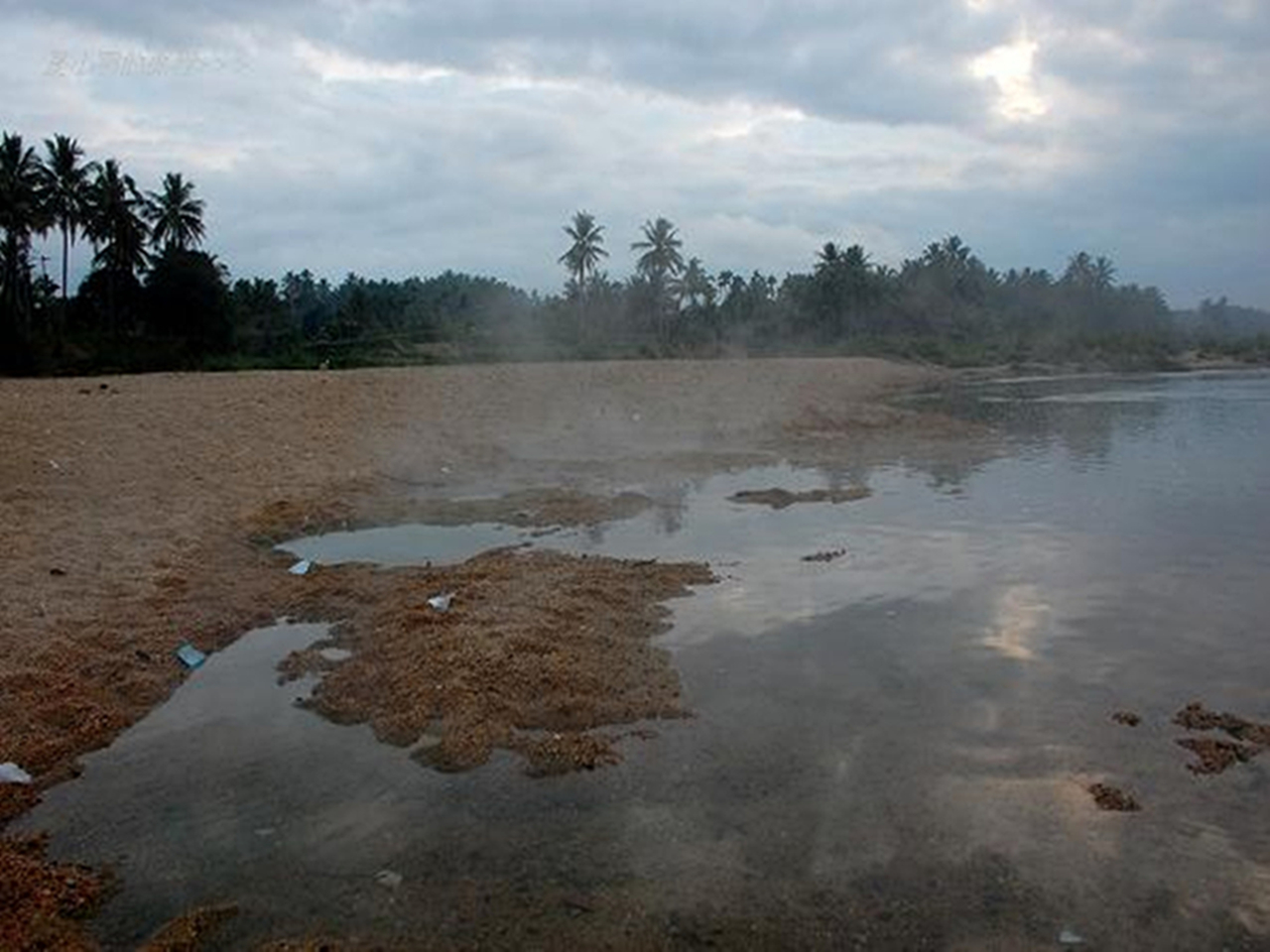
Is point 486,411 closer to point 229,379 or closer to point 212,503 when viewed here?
point 229,379

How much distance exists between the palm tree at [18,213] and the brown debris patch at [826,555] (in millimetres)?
42268

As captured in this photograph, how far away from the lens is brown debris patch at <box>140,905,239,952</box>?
5.29 metres

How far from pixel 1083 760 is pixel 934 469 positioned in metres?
15.2

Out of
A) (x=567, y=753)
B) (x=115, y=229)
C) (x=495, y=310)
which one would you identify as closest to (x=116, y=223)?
(x=115, y=229)

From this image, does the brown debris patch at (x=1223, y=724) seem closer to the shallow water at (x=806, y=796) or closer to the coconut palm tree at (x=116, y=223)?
the shallow water at (x=806, y=796)

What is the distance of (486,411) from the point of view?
28.2 meters

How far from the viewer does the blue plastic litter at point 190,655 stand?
31.6 feet

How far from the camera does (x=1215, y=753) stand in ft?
24.0

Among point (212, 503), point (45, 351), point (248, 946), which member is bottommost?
point (248, 946)

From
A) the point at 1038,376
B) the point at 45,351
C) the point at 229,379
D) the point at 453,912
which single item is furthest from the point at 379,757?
the point at 1038,376

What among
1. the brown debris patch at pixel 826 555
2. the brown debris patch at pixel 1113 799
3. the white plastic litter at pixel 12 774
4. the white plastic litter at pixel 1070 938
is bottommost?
the white plastic litter at pixel 1070 938

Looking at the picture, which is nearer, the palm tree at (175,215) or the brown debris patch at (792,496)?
the brown debris patch at (792,496)

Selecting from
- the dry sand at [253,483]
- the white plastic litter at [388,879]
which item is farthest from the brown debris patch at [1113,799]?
the white plastic litter at [388,879]

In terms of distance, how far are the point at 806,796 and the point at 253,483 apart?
43.2ft
